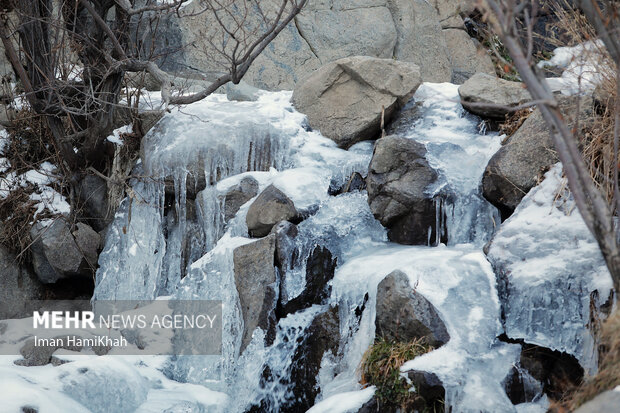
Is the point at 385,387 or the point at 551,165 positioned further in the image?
the point at 551,165

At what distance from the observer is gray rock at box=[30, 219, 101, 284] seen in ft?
21.2

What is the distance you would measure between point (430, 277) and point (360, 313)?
0.62m

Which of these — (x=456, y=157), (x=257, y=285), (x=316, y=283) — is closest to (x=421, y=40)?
(x=456, y=157)

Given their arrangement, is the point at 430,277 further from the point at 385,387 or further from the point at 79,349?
the point at 79,349

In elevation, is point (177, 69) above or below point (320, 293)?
above

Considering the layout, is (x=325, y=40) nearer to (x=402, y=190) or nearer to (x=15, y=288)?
(x=402, y=190)

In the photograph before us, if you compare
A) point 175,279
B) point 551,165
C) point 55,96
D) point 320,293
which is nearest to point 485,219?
point 551,165

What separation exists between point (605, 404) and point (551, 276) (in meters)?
1.73

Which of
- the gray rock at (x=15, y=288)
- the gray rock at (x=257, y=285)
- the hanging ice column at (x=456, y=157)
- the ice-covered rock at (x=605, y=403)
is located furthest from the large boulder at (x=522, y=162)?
the gray rock at (x=15, y=288)

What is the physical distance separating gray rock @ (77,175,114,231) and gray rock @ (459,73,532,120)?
12.4ft

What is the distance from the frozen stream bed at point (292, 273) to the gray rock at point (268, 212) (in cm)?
12

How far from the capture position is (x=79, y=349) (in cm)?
513

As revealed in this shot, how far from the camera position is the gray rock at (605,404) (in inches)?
101

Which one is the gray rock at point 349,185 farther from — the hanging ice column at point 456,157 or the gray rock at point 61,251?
the gray rock at point 61,251
